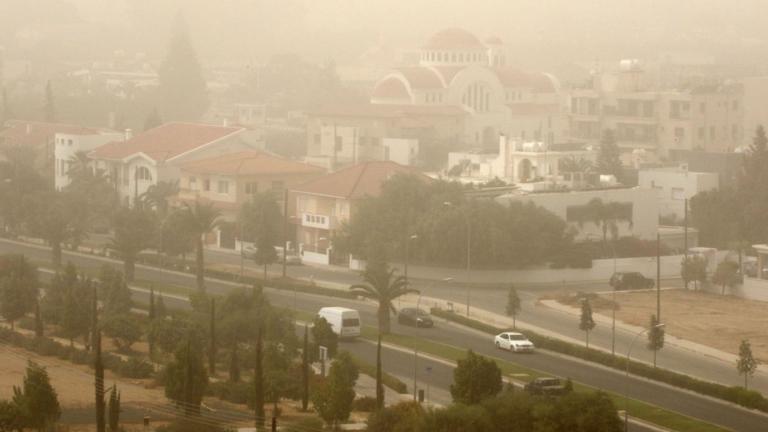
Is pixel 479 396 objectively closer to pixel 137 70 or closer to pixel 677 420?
pixel 677 420

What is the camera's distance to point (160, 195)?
67.0m

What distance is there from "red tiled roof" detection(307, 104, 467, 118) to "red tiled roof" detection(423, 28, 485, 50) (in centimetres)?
679

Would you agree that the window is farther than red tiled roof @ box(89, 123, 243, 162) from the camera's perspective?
No

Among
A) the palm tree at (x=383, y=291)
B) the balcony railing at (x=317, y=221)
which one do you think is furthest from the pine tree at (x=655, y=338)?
the balcony railing at (x=317, y=221)

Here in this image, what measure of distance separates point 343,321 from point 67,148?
3341 centimetres

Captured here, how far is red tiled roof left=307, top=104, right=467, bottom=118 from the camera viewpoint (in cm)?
8594

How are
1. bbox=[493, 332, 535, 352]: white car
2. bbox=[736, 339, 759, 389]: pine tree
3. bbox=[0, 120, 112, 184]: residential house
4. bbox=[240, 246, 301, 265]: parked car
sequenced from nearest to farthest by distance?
bbox=[736, 339, 759, 389]: pine tree
bbox=[493, 332, 535, 352]: white car
bbox=[240, 246, 301, 265]: parked car
bbox=[0, 120, 112, 184]: residential house

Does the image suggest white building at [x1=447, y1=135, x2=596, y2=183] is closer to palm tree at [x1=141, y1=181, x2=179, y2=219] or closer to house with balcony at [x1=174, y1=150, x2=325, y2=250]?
house with balcony at [x1=174, y1=150, x2=325, y2=250]

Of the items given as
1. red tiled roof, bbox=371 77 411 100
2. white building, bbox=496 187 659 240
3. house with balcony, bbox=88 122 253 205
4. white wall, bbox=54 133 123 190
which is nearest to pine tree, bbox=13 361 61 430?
white building, bbox=496 187 659 240

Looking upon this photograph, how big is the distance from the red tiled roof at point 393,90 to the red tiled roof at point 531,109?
19.7 feet

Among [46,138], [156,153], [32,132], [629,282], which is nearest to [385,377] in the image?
[629,282]

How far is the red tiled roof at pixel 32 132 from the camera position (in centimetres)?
8112

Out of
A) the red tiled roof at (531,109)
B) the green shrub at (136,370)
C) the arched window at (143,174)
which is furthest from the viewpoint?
the red tiled roof at (531,109)

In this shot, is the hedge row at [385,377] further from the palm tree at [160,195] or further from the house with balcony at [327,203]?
the palm tree at [160,195]
